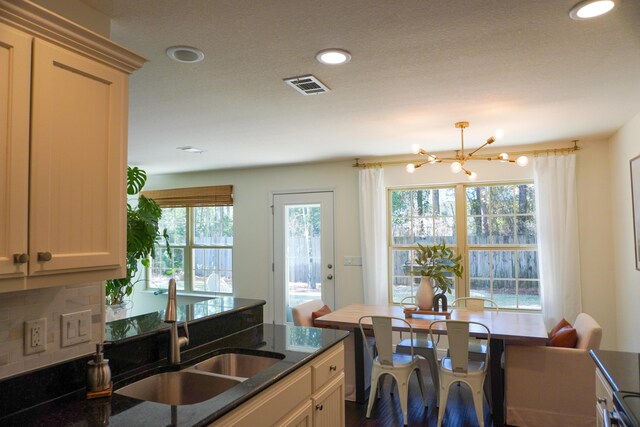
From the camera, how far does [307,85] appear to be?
2629mm

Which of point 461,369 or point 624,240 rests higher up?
point 624,240

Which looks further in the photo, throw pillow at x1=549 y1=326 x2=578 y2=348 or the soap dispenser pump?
throw pillow at x1=549 y1=326 x2=578 y2=348

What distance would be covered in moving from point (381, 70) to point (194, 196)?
4418 millimetres

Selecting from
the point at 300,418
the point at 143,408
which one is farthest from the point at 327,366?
the point at 143,408

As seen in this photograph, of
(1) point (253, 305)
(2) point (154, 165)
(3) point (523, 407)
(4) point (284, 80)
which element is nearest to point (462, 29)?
(4) point (284, 80)

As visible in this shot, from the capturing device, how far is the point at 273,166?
5730 mm

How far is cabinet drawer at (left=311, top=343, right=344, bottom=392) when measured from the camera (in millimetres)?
2105

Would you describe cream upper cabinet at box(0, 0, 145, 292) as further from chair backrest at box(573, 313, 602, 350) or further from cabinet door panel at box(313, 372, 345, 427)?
chair backrest at box(573, 313, 602, 350)

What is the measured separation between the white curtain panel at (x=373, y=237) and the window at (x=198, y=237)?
2.02 meters

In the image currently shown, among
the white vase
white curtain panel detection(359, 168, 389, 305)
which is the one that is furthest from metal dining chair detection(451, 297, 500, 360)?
white curtain panel detection(359, 168, 389, 305)

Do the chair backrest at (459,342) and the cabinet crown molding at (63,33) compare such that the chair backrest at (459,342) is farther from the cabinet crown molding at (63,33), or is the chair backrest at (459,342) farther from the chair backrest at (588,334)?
the cabinet crown molding at (63,33)

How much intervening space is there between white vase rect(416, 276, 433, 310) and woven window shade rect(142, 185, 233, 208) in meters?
3.21

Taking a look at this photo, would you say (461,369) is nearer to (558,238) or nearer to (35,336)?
(558,238)

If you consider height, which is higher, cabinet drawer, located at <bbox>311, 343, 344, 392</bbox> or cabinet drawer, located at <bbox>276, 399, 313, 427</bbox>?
cabinet drawer, located at <bbox>311, 343, 344, 392</bbox>
